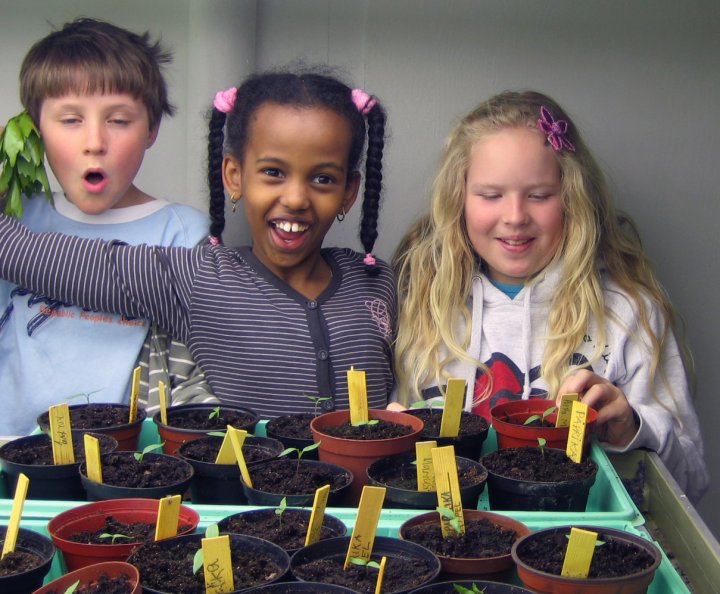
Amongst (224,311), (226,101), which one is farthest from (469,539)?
(226,101)

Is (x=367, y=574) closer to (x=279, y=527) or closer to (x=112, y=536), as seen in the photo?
(x=279, y=527)

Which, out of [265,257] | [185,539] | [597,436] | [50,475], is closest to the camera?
[185,539]

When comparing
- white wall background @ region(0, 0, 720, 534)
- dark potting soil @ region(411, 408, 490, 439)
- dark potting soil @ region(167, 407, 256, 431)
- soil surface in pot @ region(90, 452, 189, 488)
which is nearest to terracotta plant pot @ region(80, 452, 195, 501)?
soil surface in pot @ region(90, 452, 189, 488)

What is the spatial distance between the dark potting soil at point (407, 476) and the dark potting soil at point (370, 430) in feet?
0.26

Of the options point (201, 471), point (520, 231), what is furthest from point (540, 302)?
point (201, 471)

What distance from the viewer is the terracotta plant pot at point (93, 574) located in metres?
1.07

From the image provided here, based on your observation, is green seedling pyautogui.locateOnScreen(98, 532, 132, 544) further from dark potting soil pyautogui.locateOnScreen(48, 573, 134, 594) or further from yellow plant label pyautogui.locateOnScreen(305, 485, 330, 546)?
yellow plant label pyautogui.locateOnScreen(305, 485, 330, 546)

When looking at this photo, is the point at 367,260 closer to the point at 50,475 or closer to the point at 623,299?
the point at 623,299

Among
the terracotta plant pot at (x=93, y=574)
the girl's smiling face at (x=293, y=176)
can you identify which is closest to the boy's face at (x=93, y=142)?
the girl's smiling face at (x=293, y=176)

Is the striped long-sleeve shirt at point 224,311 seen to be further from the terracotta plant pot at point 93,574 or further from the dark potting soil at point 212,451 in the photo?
the terracotta plant pot at point 93,574

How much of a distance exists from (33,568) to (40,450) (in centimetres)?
49

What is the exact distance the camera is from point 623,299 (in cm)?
217

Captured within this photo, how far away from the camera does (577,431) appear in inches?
60.0

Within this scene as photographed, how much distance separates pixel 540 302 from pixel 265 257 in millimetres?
665
